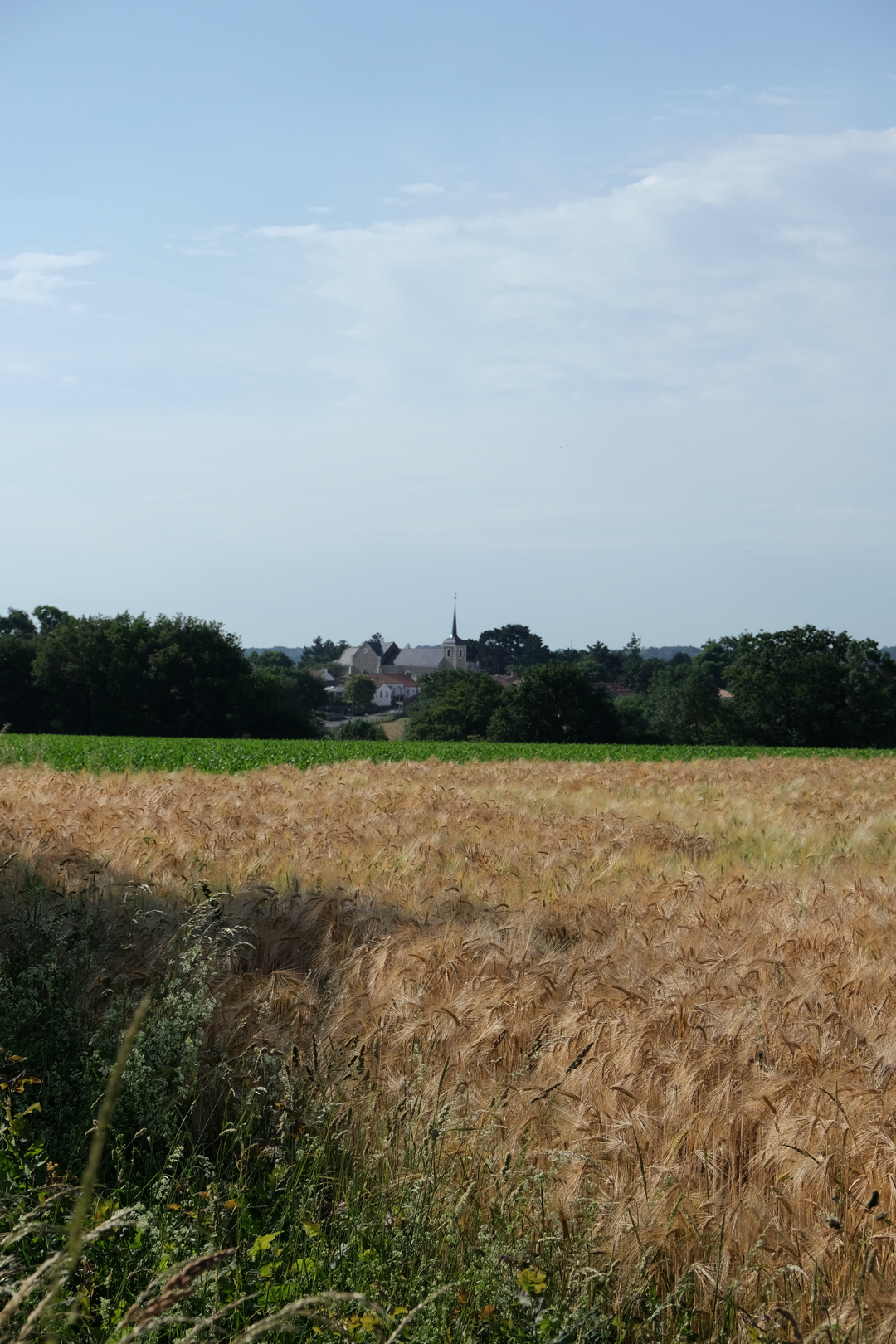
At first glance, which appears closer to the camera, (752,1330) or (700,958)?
(752,1330)

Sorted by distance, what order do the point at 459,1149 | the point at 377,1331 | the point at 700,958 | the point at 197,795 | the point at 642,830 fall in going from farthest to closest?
the point at 197,795
the point at 642,830
the point at 700,958
the point at 459,1149
the point at 377,1331

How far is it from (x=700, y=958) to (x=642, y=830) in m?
4.26

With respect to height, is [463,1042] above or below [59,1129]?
above

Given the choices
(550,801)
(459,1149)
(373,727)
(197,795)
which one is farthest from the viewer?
(373,727)

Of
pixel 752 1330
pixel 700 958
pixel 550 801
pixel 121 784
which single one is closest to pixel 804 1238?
pixel 752 1330

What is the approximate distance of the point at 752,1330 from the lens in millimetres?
2389

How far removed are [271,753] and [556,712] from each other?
169 ft

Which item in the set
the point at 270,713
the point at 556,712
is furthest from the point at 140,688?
the point at 556,712

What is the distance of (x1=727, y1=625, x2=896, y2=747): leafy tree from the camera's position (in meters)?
Answer: 74.5

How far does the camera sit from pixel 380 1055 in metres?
3.69

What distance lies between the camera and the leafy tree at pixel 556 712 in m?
79.1

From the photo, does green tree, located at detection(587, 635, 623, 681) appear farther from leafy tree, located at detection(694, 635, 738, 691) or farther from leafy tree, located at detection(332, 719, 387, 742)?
leafy tree, located at detection(332, 719, 387, 742)

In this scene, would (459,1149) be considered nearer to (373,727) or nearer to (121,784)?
(121,784)

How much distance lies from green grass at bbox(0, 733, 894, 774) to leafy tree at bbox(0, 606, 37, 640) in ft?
227
